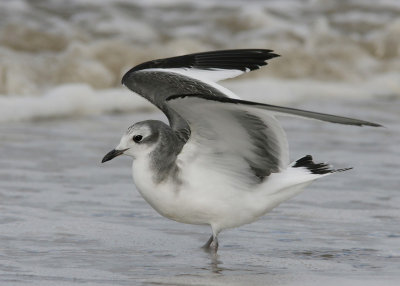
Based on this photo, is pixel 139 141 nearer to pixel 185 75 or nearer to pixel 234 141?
pixel 234 141

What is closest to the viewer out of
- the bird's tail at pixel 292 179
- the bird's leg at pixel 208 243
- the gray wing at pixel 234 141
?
the gray wing at pixel 234 141

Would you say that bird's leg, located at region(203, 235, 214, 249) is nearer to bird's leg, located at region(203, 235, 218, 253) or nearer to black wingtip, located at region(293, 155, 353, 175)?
bird's leg, located at region(203, 235, 218, 253)

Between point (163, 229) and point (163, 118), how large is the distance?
3808 mm

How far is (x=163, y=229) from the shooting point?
5.59 meters

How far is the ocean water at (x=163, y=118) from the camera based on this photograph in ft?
15.8

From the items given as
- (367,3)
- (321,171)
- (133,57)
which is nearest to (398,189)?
(321,171)

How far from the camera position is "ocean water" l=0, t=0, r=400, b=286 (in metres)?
4.81

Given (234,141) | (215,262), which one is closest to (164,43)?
(234,141)

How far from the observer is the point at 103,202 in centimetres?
617

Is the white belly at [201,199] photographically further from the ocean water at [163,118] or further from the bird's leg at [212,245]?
the ocean water at [163,118]

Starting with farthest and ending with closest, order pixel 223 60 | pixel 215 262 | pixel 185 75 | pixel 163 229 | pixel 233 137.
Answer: pixel 223 60 < pixel 185 75 < pixel 163 229 < pixel 233 137 < pixel 215 262

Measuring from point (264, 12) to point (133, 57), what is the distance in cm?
334

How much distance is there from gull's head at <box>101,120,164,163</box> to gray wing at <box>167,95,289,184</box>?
200 mm

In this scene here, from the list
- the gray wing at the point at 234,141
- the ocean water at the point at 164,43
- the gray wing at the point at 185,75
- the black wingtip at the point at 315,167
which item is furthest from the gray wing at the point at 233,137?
the ocean water at the point at 164,43
